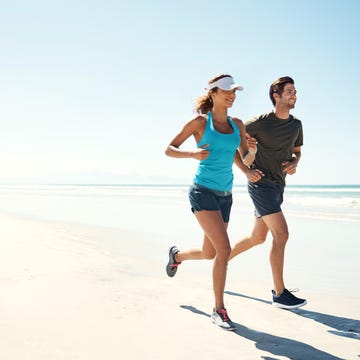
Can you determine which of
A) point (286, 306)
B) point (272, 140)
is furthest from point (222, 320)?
point (272, 140)

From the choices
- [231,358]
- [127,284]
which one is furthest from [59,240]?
[231,358]

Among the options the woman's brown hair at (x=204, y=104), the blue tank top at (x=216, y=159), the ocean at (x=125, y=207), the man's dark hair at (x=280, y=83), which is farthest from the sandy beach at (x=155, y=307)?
the ocean at (x=125, y=207)

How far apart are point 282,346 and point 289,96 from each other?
2.50 metres

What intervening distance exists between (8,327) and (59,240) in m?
4.83

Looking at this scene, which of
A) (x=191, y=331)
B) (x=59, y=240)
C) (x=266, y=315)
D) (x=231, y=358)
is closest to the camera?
(x=231, y=358)

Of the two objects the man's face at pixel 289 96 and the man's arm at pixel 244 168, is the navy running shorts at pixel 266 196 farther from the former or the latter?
the man's face at pixel 289 96

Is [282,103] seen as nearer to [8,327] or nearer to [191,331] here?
[191,331]

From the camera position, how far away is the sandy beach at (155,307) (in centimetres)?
305

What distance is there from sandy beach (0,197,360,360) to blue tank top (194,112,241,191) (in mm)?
1226

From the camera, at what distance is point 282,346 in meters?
3.22

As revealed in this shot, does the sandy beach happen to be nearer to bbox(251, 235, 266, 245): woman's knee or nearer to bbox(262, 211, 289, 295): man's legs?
bbox(262, 211, 289, 295): man's legs

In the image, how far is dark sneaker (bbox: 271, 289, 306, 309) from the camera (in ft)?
13.7

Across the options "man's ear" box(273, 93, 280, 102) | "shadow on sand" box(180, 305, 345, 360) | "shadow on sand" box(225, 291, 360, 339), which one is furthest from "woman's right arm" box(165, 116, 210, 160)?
"shadow on sand" box(225, 291, 360, 339)

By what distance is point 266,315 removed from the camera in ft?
13.3
